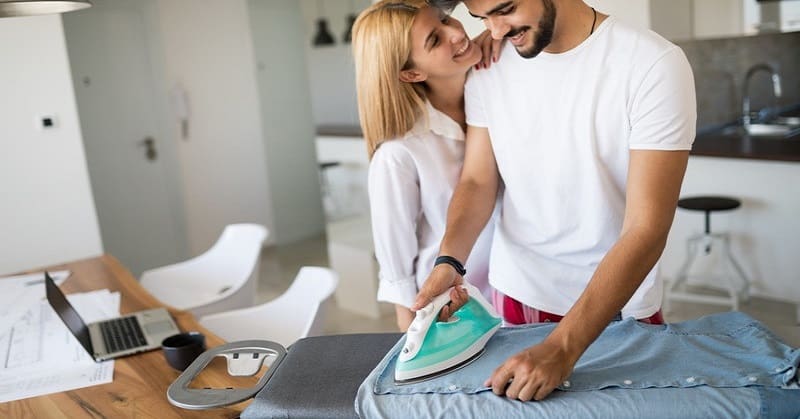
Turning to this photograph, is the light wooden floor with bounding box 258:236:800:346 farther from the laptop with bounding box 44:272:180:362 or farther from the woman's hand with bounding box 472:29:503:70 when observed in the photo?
the woman's hand with bounding box 472:29:503:70

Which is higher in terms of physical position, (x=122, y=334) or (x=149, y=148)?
(x=149, y=148)

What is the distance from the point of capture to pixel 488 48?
5.92 ft

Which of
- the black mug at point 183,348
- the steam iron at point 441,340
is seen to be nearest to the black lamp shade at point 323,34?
the black mug at point 183,348

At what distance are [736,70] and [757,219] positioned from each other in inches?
52.8

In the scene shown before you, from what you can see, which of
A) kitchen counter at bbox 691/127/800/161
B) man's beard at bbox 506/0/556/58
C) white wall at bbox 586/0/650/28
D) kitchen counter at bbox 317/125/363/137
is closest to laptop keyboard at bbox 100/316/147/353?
man's beard at bbox 506/0/556/58

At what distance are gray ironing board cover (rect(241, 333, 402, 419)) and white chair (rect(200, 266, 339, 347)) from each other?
1.04 m

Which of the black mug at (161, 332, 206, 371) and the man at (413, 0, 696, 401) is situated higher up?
the man at (413, 0, 696, 401)

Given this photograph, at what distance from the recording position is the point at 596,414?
1258 millimetres

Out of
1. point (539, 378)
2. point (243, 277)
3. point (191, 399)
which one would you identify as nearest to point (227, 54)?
point (243, 277)

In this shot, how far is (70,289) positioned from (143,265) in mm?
2926

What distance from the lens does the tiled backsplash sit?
198 inches

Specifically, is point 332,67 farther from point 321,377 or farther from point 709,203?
point 321,377

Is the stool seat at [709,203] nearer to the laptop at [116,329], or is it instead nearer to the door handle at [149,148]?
the laptop at [116,329]

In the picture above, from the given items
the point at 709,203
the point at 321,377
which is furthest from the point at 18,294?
the point at 709,203
